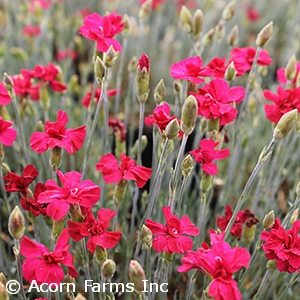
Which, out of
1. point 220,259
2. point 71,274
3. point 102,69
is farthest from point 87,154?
point 220,259

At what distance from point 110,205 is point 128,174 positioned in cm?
40

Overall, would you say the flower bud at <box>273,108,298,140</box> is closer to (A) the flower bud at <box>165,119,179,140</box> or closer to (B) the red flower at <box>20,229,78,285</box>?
(A) the flower bud at <box>165,119,179,140</box>

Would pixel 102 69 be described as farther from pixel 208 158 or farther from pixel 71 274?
pixel 71 274

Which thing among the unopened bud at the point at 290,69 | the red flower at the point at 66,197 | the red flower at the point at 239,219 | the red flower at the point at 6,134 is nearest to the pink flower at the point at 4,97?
the red flower at the point at 6,134

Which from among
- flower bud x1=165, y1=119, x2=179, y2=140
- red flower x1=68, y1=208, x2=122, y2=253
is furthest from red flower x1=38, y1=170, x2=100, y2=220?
flower bud x1=165, y1=119, x2=179, y2=140

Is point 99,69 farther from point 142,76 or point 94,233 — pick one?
point 94,233

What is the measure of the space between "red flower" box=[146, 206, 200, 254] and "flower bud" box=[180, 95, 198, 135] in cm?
12

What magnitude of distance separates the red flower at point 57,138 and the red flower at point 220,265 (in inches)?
10.3

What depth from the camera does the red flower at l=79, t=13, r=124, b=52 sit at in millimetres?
802

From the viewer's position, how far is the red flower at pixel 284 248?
0.65 m

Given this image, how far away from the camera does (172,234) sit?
0.65 meters

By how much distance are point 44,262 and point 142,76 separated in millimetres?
337

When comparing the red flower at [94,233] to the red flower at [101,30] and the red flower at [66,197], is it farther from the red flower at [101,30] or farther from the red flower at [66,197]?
the red flower at [101,30]

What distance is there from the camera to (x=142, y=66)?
0.75 m
